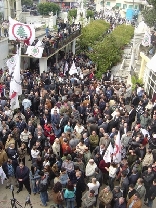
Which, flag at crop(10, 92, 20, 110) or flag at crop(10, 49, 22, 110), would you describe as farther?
flag at crop(10, 92, 20, 110)

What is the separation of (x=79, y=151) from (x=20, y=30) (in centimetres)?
1036

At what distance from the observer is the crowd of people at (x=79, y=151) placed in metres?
8.36

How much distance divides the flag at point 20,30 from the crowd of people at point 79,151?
15.4ft

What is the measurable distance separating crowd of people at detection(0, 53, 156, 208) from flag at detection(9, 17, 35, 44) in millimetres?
4684

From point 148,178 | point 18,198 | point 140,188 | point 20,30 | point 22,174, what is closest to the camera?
point 140,188

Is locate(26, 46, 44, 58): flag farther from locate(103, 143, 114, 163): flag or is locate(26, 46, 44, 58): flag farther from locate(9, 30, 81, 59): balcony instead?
locate(103, 143, 114, 163): flag

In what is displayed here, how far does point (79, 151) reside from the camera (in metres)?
9.76

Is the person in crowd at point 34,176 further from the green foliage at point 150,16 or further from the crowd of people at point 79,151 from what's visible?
the green foliage at point 150,16

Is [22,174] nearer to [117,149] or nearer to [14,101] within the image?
[117,149]

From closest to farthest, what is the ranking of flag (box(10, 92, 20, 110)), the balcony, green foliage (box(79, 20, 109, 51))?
flag (box(10, 92, 20, 110)), the balcony, green foliage (box(79, 20, 109, 51))

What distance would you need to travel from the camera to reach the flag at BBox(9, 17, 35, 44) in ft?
55.9

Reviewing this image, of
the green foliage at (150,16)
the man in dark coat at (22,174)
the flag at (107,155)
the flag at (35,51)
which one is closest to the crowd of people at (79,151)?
the man in dark coat at (22,174)

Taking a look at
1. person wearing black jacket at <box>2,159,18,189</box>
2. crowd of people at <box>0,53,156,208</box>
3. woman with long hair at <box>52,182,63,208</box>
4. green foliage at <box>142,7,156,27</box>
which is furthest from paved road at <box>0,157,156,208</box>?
green foliage at <box>142,7,156,27</box>

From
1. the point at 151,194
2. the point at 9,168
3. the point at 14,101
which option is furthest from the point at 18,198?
the point at 14,101
